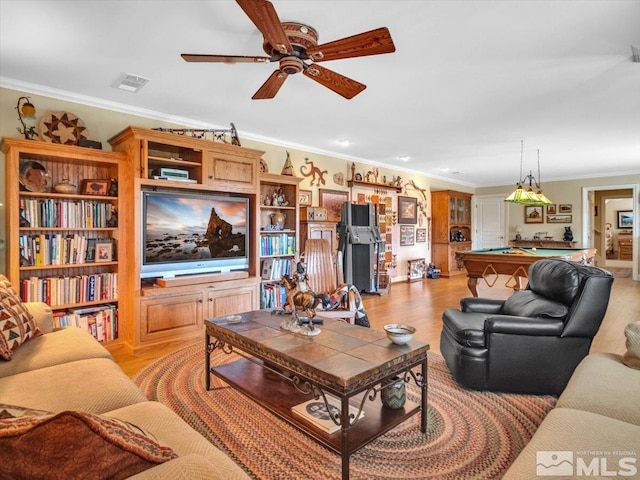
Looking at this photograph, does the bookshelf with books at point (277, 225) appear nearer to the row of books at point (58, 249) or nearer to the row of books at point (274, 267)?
the row of books at point (274, 267)

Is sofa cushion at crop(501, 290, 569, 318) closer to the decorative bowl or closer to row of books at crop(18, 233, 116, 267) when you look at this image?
the decorative bowl

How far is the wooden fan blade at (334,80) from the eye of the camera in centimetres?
232

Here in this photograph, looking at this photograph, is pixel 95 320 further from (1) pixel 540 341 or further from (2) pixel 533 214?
(2) pixel 533 214

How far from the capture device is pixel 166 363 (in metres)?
3.07

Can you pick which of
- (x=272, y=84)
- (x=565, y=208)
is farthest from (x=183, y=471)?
(x=565, y=208)

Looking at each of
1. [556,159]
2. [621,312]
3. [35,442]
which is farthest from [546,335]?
[556,159]

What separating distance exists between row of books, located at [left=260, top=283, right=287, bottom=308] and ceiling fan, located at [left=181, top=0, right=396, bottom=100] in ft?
8.56

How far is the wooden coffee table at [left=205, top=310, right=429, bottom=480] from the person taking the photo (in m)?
1.65

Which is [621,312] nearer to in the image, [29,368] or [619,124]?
[619,124]

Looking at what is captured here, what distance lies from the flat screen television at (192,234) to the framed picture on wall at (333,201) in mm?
1944

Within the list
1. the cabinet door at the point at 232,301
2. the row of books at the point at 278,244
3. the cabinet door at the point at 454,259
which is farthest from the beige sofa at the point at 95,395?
the cabinet door at the point at 454,259

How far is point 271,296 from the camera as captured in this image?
4559 mm

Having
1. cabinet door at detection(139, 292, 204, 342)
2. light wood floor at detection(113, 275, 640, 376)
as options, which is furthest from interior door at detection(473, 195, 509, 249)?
cabinet door at detection(139, 292, 204, 342)

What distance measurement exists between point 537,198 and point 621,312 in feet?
6.35
